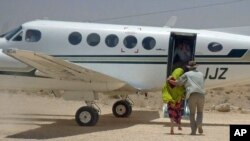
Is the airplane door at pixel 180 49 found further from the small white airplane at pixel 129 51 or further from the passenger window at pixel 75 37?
the passenger window at pixel 75 37

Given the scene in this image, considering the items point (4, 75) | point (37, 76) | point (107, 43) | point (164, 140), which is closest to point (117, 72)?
point (107, 43)

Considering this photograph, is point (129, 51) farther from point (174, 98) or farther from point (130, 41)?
point (174, 98)

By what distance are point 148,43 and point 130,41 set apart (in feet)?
2.10

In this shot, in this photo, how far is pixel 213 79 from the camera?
18.1 metres

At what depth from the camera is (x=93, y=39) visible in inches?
711

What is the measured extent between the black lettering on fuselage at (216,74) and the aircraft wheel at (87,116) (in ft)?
13.8

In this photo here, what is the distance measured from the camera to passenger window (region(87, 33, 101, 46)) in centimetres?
1798

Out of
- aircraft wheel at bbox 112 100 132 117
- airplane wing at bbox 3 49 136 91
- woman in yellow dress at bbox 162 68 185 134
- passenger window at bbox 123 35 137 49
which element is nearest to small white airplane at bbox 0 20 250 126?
passenger window at bbox 123 35 137 49

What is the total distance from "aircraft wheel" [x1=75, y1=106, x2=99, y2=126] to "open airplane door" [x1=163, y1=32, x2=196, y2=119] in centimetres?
249

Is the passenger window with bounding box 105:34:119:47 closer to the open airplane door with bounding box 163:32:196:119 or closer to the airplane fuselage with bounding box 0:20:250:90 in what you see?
the airplane fuselage with bounding box 0:20:250:90

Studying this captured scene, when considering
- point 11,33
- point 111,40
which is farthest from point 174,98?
point 11,33

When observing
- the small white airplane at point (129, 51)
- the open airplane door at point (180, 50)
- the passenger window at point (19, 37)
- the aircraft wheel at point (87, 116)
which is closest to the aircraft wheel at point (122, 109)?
the small white airplane at point (129, 51)

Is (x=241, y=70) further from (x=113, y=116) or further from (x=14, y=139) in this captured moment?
(x=14, y=139)

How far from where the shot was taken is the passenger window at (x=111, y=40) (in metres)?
17.9
